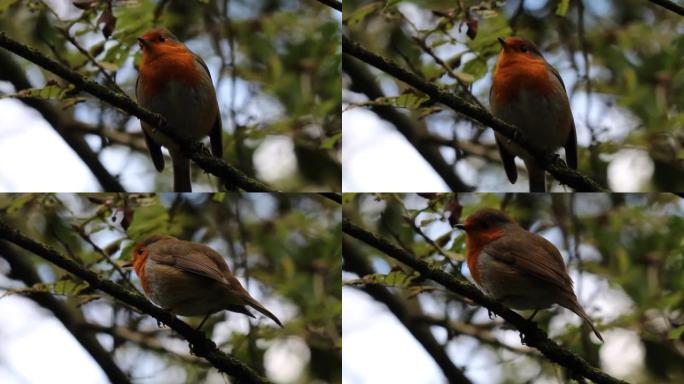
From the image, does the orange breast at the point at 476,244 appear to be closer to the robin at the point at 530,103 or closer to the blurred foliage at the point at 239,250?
the robin at the point at 530,103

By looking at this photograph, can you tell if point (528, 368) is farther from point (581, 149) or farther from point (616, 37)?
point (616, 37)

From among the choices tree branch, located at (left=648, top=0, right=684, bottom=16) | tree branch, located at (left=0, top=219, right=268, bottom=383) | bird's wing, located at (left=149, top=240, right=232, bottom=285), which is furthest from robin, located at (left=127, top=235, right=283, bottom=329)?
tree branch, located at (left=648, top=0, right=684, bottom=16)

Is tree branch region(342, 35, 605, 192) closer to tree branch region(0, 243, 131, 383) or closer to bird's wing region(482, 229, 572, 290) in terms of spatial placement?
bird's wing region(482, 229, 572, 290)

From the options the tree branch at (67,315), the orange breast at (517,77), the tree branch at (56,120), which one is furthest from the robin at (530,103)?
the tree branch at (67,315)

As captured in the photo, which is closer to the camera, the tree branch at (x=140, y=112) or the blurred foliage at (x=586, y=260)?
the tree branch at (x=140, y=112)

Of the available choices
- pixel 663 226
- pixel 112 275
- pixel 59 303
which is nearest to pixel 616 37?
pixel 663 226

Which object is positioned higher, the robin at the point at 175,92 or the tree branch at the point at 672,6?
the tree branch at the point at 672,6

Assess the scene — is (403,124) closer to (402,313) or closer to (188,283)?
(402,313)
